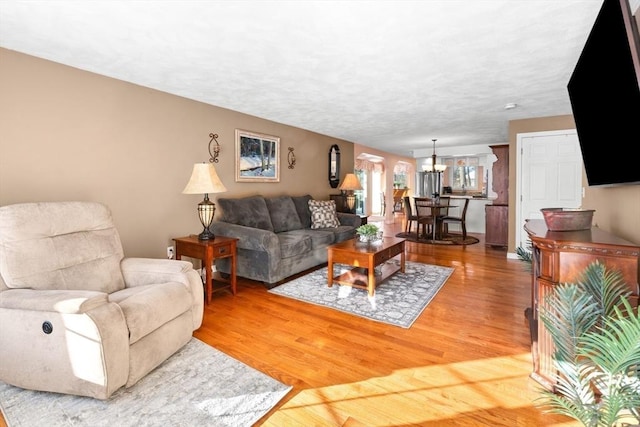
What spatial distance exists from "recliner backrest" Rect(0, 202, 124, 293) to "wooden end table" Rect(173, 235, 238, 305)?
2.48 ft

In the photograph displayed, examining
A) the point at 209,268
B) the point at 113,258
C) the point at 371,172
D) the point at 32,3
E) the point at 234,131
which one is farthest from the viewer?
the point at 371,172

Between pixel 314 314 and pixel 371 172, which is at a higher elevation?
pixel 371 172

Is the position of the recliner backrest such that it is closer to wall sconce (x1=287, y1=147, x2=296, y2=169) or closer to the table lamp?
the table lamp

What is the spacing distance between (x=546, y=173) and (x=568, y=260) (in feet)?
12.8

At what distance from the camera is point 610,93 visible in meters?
1.64

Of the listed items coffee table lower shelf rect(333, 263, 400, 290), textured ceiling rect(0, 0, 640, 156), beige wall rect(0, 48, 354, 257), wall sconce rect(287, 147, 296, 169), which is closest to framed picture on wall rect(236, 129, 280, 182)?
beige wall rect(0, 48, 354, 257)

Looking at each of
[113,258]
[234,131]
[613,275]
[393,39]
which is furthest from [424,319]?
[234,131]

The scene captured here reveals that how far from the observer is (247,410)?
1.64 metres

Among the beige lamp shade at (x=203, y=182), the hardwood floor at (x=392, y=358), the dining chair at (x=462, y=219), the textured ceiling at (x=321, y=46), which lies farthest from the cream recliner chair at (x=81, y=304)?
the dining chair at (x=462, y=219)

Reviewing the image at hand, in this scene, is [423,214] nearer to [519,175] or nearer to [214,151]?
[519,175]

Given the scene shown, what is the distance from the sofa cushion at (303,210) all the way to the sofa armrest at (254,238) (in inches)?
58.7

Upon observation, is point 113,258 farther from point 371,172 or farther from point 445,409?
point 371,172

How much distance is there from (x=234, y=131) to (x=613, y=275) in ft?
13.2

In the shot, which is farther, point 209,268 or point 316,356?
point 209,268
